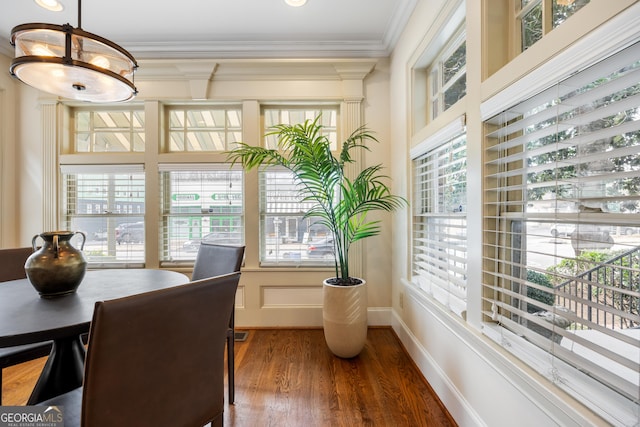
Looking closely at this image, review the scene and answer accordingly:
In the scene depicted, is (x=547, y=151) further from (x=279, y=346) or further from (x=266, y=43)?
(x=266, y=43)

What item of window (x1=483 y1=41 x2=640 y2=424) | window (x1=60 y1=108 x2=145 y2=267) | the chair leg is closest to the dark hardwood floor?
the chair leg

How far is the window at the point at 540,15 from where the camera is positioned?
1.00m

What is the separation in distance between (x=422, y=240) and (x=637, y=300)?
1347mm

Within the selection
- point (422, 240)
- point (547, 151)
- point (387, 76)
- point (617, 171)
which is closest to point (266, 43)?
point (387, 76)

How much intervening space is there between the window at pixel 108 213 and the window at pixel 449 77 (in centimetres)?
296

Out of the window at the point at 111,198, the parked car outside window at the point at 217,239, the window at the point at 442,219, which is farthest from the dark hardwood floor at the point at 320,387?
the window at the point at 111,198

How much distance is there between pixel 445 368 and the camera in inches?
65.6

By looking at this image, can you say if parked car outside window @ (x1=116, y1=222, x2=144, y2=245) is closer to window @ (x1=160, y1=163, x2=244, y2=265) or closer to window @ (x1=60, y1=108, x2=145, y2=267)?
window @ (x1=60, y1=108, x2=145, y2=267)

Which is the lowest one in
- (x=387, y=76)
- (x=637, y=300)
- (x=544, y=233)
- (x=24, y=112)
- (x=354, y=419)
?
(x=354, y=419)

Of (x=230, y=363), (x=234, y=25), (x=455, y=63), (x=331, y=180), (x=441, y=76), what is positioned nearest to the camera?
(x=230, y=363)

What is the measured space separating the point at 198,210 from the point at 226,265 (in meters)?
1.35

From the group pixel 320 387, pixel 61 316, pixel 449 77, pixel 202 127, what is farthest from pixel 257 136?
pixel 320 387

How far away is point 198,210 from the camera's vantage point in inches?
114

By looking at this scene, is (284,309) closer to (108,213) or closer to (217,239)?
(217,239)
